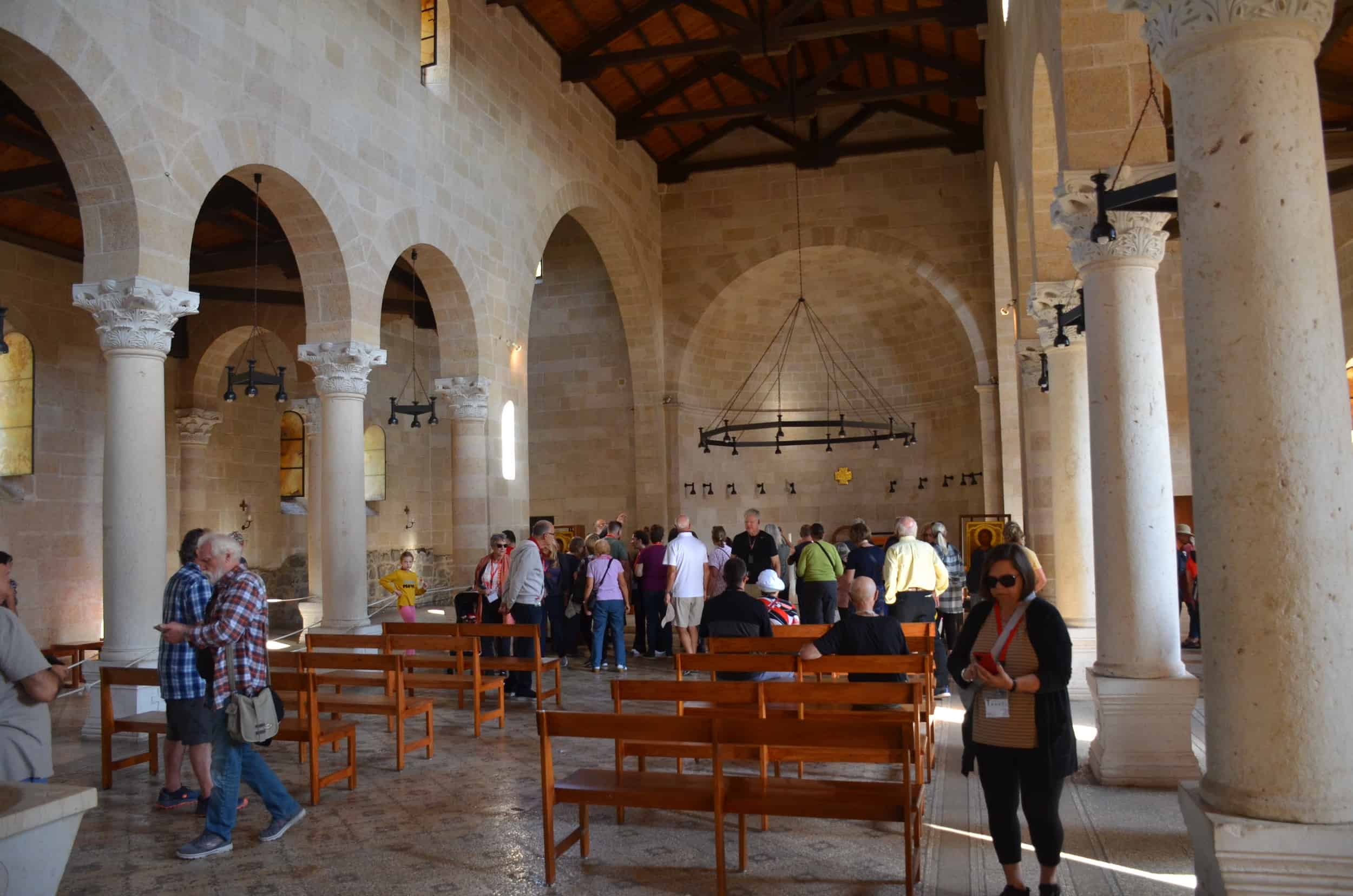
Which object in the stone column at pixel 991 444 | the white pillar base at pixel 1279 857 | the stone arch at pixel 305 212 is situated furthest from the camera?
the stone column at pixel 991 444

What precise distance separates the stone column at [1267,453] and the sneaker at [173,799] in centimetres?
479

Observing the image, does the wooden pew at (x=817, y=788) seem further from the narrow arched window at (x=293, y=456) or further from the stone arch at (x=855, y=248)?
the narrow arched window at (x=293, y=456)

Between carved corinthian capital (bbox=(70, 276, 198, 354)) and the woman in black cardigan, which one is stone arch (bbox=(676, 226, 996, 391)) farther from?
the woman in black cardigan

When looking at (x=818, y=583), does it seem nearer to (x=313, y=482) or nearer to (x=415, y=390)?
(x=313, y=482)

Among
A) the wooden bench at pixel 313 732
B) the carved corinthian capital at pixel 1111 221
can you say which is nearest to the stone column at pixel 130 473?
the wooden bench at pixel 313 732

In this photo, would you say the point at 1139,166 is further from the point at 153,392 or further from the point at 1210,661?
the point at 153,392

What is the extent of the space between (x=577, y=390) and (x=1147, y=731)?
48.3 ft

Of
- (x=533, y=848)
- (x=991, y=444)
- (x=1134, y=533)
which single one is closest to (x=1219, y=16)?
(x=1134, y=533)

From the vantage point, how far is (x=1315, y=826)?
304 cm

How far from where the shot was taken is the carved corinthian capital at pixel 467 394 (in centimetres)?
1208

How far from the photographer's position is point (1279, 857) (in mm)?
3057

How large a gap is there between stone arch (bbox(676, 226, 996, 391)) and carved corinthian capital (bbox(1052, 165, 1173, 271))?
10776mm

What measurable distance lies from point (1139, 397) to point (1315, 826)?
299cm

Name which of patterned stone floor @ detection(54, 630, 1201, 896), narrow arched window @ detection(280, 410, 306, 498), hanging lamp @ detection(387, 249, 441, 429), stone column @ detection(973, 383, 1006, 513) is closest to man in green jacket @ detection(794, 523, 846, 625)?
patterned stone floor @ detection(54, 630, 1201, 896)
